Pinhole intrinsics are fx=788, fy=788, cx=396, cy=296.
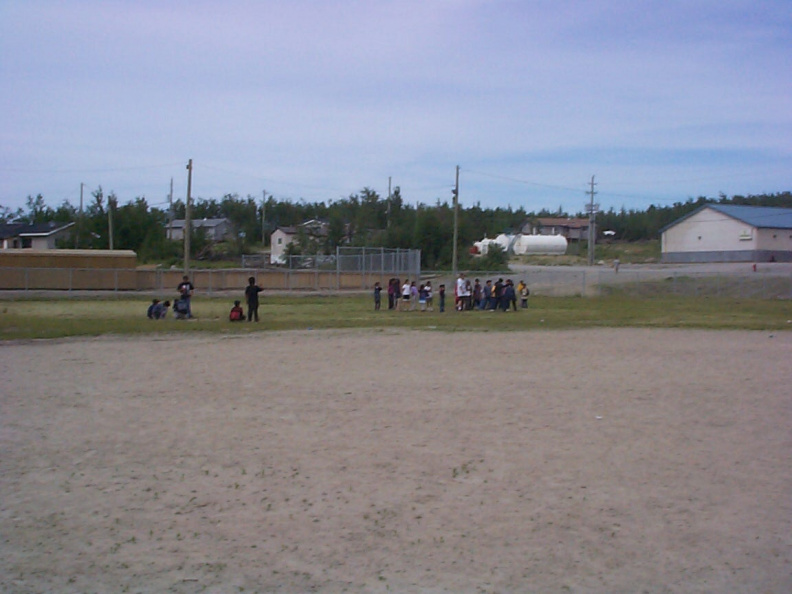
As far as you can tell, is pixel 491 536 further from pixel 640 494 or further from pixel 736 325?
pixel 736 325

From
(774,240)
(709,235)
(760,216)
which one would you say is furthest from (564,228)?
(774,240)

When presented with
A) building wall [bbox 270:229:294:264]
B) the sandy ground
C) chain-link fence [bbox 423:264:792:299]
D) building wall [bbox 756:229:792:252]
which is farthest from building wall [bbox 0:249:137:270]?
building wall [bbox 756:229:792:252]

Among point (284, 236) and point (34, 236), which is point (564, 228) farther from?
point (34, 236)

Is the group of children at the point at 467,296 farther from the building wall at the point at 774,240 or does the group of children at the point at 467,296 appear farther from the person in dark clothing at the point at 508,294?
the building wall at the point at 774,240

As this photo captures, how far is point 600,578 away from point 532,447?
318cm

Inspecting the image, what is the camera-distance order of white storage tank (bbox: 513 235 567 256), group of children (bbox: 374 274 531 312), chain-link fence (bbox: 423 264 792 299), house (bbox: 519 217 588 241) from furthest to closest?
house (bbox: 519 217 588 241)
white storage tank (bbox: 513 235 567 256)
chain-link fence (bbox: 423 264 792 299)
group of children (bbox: 374 274 531 312)

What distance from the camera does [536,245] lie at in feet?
294

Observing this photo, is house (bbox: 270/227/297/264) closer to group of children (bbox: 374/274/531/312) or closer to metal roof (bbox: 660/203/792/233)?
metal roof (bbox: 660/203/792/233)

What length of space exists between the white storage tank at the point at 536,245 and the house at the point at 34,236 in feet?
155

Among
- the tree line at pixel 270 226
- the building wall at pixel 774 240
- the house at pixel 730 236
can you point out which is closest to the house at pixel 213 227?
the tree line at pixel 270 226

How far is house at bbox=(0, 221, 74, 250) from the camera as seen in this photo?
73.4m

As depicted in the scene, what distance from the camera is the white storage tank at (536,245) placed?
8924cm

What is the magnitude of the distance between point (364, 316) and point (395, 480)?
22.1 m

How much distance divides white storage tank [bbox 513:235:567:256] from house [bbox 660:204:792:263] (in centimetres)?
1829
